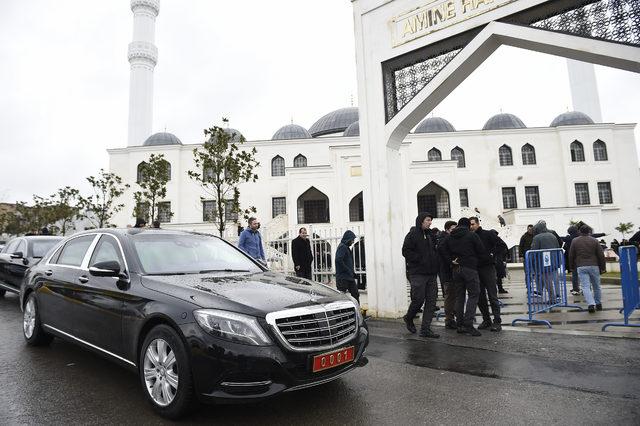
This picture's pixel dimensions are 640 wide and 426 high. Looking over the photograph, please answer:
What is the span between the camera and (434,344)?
6051mm

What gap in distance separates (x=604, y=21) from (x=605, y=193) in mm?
33255

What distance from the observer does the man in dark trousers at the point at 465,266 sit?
22.0 feet

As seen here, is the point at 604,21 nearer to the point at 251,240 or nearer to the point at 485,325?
the point at 485,325

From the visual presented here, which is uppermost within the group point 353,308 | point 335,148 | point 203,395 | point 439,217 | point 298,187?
point 335,148

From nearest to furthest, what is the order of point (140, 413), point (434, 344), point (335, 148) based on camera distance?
1. point (140, 413)
2. point (434, 344)
3. point (335, 148)

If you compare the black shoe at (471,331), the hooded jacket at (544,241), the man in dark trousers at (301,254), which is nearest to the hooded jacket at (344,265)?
the man in dark trousers at (301,254)

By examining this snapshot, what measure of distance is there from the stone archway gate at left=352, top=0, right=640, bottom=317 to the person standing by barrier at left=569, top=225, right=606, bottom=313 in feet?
11.7

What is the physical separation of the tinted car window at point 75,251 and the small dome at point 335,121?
116 feet

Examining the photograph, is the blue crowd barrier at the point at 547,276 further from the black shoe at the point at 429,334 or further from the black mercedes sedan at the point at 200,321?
the black mercedes sedan at the point at 200,321

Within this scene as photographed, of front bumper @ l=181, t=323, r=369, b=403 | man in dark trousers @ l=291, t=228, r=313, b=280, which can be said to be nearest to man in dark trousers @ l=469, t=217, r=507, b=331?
man in dark trousers @ l=291, t=228, r=313, b=280

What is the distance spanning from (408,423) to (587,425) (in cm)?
136

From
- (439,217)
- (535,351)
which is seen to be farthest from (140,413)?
(439,217)

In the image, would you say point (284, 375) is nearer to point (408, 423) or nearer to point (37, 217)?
point (408, 423)

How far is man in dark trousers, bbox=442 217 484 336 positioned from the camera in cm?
671
